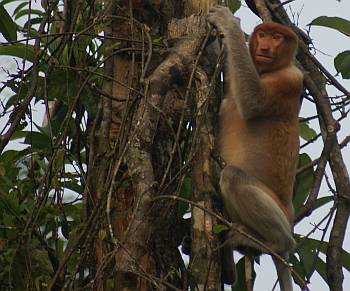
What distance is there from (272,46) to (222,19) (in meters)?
0.65

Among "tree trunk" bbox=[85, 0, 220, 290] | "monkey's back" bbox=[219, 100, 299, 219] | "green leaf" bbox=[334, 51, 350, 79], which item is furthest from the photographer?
"monkey's back" bbox=[219, 100, 299, 219]

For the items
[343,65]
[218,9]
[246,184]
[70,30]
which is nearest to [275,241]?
[246,184]

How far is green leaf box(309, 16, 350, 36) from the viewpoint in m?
4.84

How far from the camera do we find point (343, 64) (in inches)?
182

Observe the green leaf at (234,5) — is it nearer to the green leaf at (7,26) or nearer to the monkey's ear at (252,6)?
the monkey's ear at (252,6)

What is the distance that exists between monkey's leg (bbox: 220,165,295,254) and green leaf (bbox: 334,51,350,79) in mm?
919

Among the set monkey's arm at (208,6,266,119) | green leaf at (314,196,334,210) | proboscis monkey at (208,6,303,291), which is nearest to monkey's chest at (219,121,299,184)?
proboscis monkey at (208,6,303,291)

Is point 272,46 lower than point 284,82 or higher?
higher

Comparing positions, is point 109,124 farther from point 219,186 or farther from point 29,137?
point 219,186

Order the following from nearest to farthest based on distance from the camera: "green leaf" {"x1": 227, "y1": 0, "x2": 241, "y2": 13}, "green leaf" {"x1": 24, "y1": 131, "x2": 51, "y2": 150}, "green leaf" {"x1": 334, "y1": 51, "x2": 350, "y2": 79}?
"green leaf" {"x1": 24, "y1": 131, "x2": 51, "y2": 150} → "green leaf" {"x1": 334, "y1": 51, "x2": 350, "y2": 79} → "green leaf" {"x1": 227, "y1": 0, "x2": 241, "y2": 13}

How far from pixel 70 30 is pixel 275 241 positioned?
193 cm

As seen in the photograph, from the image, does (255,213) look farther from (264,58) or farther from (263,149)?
(264,58)

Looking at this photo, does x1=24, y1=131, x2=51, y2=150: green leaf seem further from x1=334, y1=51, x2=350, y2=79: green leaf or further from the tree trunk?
x1=334, y1=51, x2=350, y2=79: green leaf

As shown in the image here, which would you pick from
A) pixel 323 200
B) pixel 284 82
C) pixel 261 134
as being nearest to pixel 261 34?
pixel 284 82
